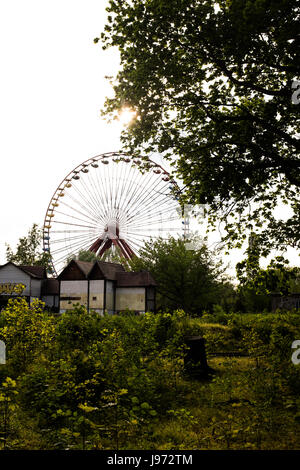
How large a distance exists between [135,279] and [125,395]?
105 feet

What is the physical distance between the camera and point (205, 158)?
1062 centimetres

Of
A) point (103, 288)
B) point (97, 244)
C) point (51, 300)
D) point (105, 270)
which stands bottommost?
point (51, 300)

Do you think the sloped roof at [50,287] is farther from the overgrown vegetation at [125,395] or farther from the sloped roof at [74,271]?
the overgrown vegetation at [125,395]

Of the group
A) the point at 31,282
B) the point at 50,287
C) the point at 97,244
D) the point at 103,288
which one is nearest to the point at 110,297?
the point at 103,288

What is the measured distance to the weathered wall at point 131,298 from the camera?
1543 inches

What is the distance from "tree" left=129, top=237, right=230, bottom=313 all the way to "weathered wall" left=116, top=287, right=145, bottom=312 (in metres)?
1.90

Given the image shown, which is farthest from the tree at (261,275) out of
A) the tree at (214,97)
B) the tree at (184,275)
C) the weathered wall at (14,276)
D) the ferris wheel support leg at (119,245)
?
the weathered wall at (14,276)

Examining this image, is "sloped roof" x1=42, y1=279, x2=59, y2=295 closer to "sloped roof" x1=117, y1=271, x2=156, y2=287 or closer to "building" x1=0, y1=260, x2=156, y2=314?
"building" x1=0, y1=260, x2=156, y2=314

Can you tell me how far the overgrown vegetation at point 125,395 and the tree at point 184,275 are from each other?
86.1 feet

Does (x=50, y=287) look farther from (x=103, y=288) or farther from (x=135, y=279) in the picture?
(x=135, y=279)

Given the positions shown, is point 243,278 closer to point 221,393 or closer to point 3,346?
point 221,393

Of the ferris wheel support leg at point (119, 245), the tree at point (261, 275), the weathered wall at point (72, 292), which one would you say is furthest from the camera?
the ferris wheel support leg at point (119, 245)

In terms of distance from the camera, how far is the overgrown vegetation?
5.82m

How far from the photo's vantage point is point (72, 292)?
1565 inches
